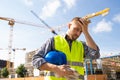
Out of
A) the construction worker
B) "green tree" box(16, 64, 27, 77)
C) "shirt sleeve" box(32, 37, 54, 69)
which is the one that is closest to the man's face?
the construction worker

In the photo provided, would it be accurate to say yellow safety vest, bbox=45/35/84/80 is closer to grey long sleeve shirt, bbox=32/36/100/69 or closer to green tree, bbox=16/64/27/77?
grey long sleeve shirt, bbox=32/36/100/69

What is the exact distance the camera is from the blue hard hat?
312 centimetres

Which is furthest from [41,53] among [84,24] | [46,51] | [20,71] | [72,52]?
[20,71]

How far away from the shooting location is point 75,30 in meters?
3.47

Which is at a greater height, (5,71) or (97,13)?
(97,13)

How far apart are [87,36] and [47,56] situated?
75 centimetres

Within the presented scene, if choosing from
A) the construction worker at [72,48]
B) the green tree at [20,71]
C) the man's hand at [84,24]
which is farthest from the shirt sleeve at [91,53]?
the green tree at [20,71]

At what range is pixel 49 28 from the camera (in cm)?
9931

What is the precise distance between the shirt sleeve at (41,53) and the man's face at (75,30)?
28cm

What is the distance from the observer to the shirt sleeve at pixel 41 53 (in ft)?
10.4

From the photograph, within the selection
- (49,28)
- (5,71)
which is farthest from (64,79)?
(49,28)

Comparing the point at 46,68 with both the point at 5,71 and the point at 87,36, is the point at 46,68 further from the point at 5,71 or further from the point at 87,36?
the point at 5,71

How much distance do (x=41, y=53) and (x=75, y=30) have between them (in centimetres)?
57

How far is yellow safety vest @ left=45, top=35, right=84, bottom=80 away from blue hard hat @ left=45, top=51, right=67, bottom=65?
0.24m
